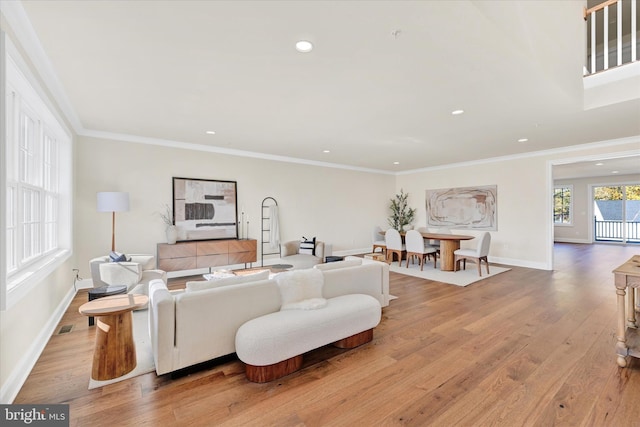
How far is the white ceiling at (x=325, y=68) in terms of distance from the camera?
6.39ft

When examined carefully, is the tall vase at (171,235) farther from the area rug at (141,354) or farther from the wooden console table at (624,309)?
the wooden console table at (624,309)

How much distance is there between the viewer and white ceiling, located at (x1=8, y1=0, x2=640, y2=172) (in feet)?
6.39

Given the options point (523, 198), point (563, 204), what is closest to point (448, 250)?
point (523, 198)

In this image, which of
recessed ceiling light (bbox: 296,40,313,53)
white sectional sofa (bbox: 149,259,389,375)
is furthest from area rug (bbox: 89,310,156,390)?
recessed ceiling light (bbox: 296,40,313,53)

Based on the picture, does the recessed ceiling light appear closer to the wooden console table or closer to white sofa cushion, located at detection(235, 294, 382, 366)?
white sofa cushion, located at detection(235, 294, 382, 366)

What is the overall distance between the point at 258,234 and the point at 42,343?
13.1 feet

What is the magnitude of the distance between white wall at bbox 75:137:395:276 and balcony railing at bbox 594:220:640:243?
8.71 m

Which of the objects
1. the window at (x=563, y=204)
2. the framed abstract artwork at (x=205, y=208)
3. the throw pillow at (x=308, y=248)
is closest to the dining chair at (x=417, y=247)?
the throw pillow at (x=308, y=248)

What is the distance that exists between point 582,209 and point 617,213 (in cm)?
121

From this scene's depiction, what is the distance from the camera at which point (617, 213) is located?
10461mm

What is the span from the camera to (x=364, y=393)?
1986 millimetres

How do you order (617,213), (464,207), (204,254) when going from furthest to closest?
(617,213) < (464,207) < (204,254)

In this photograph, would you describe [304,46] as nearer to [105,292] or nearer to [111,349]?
[111,349]

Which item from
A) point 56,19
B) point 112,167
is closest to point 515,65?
point 56,19
